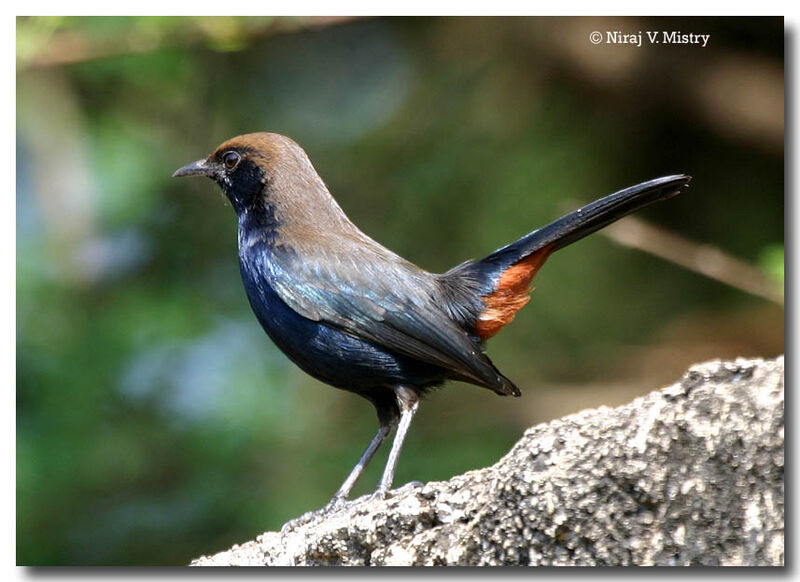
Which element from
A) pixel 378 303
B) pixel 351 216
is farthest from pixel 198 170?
pixel 351 216

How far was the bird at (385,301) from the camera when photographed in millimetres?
3924

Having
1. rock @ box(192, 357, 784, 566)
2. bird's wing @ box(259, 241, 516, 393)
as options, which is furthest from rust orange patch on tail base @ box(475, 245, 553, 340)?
rock @ box(192, 357, 784, 566)

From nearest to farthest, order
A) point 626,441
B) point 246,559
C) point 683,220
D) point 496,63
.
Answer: point 626,441
point 246,559
point 683,220
point 496,63

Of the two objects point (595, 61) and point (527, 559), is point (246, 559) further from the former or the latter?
point (595, 61)

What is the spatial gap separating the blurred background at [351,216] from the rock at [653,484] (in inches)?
109

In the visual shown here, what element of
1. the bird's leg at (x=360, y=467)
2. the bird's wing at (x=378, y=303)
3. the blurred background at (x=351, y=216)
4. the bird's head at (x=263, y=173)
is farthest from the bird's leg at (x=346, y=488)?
the blurred background at (x=351, y=216)

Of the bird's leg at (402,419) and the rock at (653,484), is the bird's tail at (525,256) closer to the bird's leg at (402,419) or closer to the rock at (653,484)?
the bird's leg at (402,419)

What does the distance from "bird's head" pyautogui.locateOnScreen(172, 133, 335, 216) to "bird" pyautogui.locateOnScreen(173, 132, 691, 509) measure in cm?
5

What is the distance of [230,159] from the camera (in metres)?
4.55

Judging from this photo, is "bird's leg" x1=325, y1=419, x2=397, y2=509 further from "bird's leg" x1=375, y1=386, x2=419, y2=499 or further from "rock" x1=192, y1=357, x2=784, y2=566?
"rock" x1=192, y1=357, x2=784, y2=566

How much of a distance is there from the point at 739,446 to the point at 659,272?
13.2 feet

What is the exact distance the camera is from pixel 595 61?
6512 mm

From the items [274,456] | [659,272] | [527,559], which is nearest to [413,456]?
[274,456]

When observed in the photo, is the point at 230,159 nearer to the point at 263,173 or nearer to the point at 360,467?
the point at 263,173
